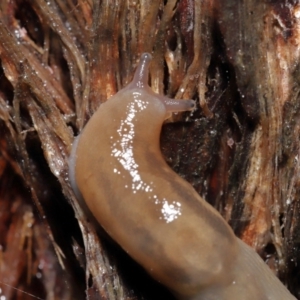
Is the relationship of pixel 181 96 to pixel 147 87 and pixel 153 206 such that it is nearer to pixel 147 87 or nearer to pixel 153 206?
pixel 147 87

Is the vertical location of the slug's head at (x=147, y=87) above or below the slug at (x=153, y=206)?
above

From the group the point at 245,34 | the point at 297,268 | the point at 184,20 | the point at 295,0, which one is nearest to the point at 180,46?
the point at 184,20

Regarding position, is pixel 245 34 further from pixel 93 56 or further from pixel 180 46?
pixel 93 56

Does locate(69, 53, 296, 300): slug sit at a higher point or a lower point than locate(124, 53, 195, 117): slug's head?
lower
